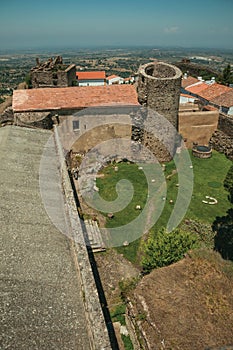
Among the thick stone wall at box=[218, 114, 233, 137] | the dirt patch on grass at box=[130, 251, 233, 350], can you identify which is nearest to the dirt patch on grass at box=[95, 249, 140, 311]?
the dirt patch on grass at box=[130, 251, 233, 350]

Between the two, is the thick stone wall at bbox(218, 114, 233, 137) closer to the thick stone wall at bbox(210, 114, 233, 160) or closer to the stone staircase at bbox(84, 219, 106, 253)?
the thick stone wall at bbox(210, 114, 233, 160)

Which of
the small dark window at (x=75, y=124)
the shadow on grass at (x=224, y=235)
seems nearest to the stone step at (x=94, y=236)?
the shadow on grass at (x=224, y=235)

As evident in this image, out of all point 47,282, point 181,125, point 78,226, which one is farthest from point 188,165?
point 47,282

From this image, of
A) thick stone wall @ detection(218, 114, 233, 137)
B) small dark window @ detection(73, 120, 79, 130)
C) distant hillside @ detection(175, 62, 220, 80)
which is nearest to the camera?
small dark window @ detection(73, 120, 79, 130)

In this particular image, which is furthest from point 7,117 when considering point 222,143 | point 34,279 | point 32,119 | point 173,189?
point 34,279

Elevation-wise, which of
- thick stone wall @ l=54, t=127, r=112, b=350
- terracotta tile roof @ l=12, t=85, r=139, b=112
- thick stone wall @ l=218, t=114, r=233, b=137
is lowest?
thick stone wall @ l=54, t=127, r=112, b=350

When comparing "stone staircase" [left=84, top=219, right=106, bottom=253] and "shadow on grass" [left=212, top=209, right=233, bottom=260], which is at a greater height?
"shadow on grass" [left=212, top=209, right=233, bottom=260]

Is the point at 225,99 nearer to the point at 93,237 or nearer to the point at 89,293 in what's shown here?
the point at 93,237

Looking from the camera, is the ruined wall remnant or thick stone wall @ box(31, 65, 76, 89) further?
thick stone wall @ box(31, 65, 76, 89)
